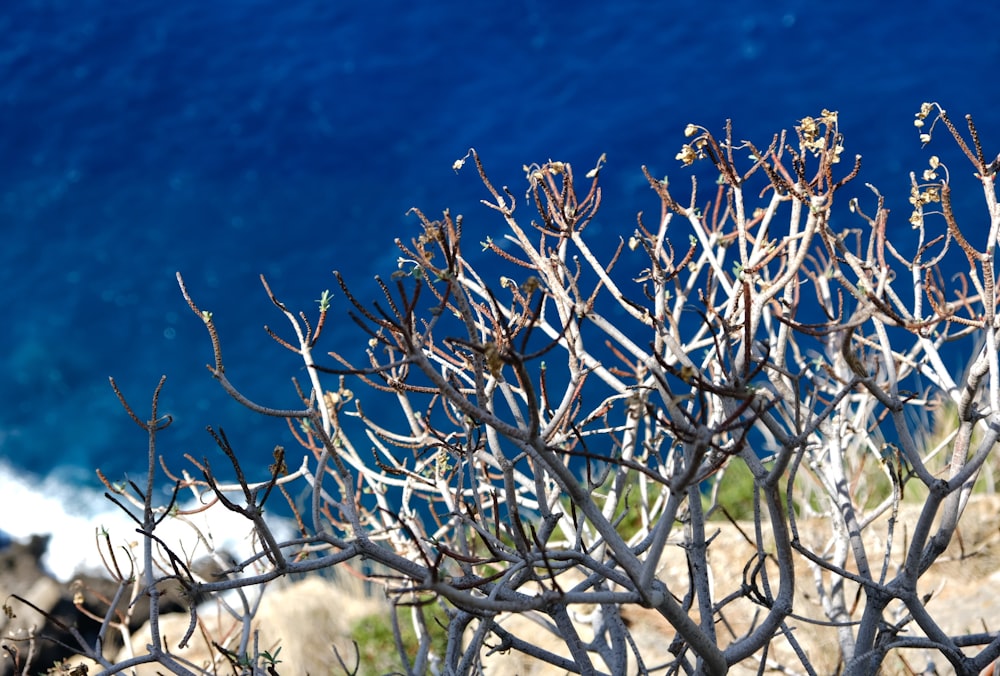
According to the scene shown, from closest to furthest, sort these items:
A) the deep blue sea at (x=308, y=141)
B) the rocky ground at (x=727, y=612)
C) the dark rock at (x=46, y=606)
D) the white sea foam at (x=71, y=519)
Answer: the rocky ground at (x=727, y=612) < the dark rock at (x=46, y=606) < the white sea foam at (x=71, y=519) < the deep blue sea at (x=308, y=141)

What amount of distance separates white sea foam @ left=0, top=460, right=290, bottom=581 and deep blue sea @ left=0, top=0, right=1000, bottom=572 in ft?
0.21

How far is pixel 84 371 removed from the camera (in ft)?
35.2

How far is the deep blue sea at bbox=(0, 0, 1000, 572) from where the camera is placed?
1043cm

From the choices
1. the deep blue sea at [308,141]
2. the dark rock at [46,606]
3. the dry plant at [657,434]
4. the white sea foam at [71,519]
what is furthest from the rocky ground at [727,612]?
the deep blue sea at [308,141]

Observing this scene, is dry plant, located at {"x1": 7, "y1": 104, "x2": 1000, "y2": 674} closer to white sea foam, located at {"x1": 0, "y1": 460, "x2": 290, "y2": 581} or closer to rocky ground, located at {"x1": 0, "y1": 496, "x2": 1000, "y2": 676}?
rocky ground, located at {"x1": 0, "y1": 496, "x2": 1000, "y2": 676}

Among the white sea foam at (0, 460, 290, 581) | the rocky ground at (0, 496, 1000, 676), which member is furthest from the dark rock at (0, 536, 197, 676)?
the white sea foam at (0, 460, 290, 581)

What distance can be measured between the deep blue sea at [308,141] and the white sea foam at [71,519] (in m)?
0.06

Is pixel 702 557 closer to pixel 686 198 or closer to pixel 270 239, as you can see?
pixel 686 198

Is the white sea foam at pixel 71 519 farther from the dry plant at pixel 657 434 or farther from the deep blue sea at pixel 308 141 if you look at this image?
the dry plant at pixel 657 434

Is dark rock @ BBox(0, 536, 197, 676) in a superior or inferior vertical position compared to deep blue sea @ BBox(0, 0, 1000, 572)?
inferior

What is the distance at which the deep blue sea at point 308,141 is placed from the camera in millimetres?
10430

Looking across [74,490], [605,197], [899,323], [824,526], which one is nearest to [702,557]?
[899,323]

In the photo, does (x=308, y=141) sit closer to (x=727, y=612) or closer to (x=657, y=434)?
(x=727, y=612)

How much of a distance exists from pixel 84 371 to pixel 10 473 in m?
1.23
